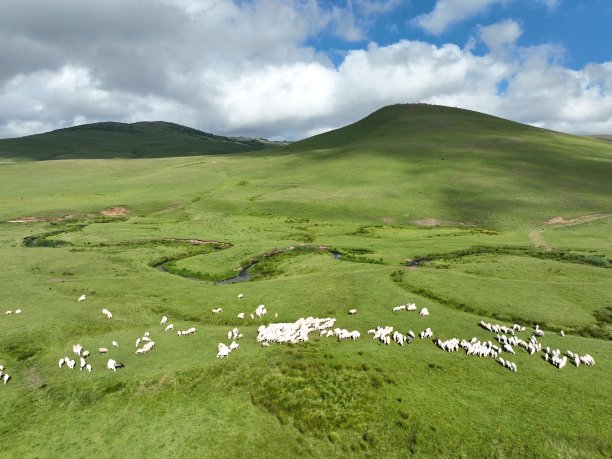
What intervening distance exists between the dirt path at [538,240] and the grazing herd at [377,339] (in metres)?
37.1

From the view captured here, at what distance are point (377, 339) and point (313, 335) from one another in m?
5.31

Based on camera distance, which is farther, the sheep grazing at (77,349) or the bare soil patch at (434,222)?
the bare soil patch at (434,222)

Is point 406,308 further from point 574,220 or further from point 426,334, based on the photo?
point 574,220

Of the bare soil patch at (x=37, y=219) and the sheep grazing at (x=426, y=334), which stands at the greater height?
the bare soil patch at (x=37, y=219)

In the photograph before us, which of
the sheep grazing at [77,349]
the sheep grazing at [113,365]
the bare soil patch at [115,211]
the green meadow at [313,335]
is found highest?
the bare soil patch at [115,211]

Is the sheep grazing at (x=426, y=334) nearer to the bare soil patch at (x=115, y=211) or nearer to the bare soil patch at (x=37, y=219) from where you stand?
the bare soil patch at (x=115, y=211)

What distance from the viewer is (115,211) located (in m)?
103

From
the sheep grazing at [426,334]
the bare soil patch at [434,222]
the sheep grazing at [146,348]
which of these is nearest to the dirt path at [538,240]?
the bare soil patch at [434,222]

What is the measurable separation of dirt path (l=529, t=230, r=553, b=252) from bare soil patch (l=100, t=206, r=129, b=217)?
9963 cm

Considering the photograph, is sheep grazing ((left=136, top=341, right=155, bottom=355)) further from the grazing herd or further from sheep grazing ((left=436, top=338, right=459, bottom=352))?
sheep grazing ((left=436, top=338, right=459, bottom=352))

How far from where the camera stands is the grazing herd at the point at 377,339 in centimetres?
2669

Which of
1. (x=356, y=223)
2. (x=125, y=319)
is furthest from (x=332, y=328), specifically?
(x=356, y=223)

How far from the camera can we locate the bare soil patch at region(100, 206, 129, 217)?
331 feet

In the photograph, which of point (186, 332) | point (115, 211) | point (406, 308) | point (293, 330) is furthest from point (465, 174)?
point (186, 332)
